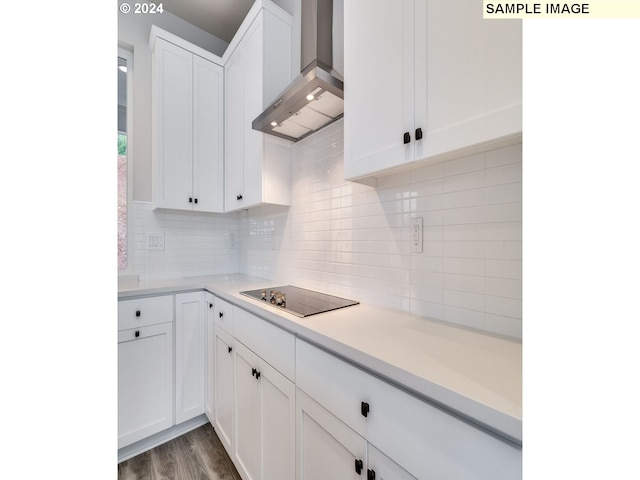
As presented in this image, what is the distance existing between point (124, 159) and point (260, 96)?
126 centimetres

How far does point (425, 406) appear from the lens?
611 millimetres

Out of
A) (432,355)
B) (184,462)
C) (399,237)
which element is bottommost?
(184,462)

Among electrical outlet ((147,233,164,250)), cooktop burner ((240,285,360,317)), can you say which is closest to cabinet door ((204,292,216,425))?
cooktop burner ((240,285,360,317))

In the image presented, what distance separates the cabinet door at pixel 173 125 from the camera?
77.6 inches

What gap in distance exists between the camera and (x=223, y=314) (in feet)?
5.26

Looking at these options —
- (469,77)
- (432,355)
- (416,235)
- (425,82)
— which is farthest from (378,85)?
(432,355)

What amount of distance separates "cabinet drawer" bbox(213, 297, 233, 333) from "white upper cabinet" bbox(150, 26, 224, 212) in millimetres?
833

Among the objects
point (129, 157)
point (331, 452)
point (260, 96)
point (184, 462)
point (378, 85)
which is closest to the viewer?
point (331, 452)

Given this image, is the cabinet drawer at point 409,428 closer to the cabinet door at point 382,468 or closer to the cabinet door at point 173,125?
the cabinet door at point 382,468

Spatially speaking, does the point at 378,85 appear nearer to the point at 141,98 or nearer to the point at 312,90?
the point at 312,90
